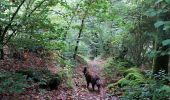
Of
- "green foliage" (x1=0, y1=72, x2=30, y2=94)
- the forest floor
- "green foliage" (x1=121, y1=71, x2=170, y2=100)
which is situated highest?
"green foliage" (x1=0, y1=72, x2=30, y2=94)

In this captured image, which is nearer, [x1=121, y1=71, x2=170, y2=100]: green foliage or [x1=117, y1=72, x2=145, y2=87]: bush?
[x1=121, y1=71, x2=170, y2=100]: green foliage

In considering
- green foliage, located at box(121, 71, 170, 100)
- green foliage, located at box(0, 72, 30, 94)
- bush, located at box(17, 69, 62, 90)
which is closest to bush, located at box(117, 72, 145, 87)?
green foliage, located at box(121, 71, 170, 100)

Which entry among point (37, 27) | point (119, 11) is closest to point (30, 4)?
point (37, 27)

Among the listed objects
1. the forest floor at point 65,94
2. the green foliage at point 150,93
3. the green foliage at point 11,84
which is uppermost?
the green foliage at point 11,84

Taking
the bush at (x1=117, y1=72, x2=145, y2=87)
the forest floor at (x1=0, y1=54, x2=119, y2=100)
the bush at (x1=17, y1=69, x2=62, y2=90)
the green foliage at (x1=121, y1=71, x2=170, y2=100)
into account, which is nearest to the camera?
the green foliage at (x1=121, y1=71, x2=170, y2=100)

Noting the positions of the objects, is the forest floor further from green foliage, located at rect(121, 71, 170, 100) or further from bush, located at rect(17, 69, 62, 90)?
green foliage, located at rect(121, 71, 170, 100)

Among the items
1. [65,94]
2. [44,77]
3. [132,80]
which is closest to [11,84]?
[44,77]

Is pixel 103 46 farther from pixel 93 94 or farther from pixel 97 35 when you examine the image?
pixel 93 94

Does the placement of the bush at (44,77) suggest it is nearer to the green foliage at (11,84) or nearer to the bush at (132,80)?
the green foliage at (11,84)

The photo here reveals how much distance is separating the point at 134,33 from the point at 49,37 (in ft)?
25.8

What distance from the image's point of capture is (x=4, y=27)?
9.26 meters

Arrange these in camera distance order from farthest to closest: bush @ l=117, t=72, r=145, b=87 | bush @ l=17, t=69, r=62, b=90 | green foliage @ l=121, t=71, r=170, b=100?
bush @ l=117, t=72, r=145, b=87 < bush @ l=17, t=69, r=62, b=90 < green foliage @ l=121, t=71, r=170, b=100

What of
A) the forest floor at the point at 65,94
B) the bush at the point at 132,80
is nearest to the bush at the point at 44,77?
the forest floor at the point at 65,94

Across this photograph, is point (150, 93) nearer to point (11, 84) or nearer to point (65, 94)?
point (65, 94)
